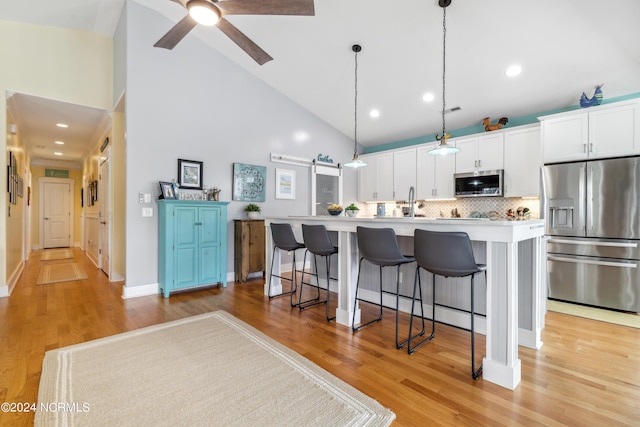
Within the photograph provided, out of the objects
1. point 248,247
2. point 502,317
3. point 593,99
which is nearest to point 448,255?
point 502,317

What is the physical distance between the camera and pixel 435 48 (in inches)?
151

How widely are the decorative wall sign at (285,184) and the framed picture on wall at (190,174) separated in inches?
57.0

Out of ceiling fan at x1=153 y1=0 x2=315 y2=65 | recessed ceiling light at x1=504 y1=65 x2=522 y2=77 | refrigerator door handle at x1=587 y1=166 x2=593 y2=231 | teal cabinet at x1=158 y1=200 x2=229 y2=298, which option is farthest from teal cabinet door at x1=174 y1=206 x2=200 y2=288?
refrigerator door handle at x1=587 y1=166 x2=593 y2=231

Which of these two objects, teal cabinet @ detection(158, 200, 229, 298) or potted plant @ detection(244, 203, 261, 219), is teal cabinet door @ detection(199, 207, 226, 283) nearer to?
teal cabinet @ detection(158, 200, 229, 298)

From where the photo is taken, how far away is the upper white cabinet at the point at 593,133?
11.5 ft

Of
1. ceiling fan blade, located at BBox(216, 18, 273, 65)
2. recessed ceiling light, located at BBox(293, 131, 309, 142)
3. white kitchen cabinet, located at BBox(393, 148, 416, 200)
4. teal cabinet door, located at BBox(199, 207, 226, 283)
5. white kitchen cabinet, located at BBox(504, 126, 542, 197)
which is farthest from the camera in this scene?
white kitchen cabinet, located at BBox(393, 148, 416, 200)

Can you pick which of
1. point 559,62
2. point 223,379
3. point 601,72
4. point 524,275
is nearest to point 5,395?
point 223,379

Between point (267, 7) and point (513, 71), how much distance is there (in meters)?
3.30

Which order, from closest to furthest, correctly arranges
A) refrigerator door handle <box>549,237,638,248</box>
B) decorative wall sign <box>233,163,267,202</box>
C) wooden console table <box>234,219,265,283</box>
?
refrigerator door handle <box>549,237,638,248</box> < wooden console table <box>234,219,265,283</box> < decorative wall sign <box>233,163,267,202</box>

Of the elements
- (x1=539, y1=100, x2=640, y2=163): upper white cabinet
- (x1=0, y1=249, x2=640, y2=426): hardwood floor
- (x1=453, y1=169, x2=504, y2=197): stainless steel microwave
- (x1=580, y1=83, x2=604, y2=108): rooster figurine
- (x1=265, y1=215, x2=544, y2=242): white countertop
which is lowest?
(x1=0, y1=249, x2=640, y2=426): hardwood floor

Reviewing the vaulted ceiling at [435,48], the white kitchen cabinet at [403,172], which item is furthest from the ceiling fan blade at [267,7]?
the white kitchen cabinet at [403,172]

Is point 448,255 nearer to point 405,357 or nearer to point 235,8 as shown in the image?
point 405,357

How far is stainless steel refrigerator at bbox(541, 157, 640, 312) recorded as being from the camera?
345 cm

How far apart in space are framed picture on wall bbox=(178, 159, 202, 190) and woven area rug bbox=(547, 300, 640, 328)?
4915 millimetres
